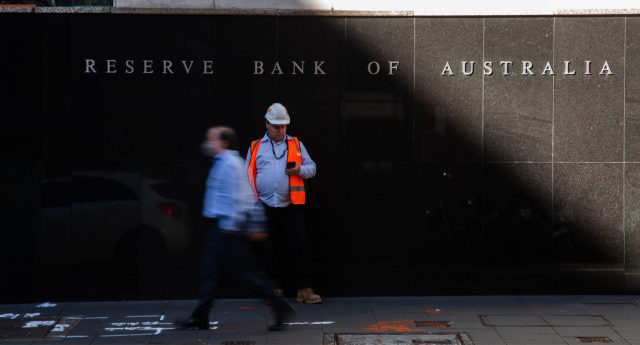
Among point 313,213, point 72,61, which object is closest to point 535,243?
point 313,213

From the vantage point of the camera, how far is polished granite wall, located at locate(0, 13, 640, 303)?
7129 mm

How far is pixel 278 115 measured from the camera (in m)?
6.78

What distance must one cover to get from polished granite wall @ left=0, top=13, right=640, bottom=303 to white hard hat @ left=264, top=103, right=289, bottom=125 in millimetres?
445

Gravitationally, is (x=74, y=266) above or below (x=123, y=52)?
below

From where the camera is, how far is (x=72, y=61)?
7137 millimetres

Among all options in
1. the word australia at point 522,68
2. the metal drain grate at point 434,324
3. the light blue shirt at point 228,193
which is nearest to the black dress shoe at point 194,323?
the light blue shirt at point 228,193

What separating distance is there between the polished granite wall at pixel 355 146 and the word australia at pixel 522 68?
0.03m

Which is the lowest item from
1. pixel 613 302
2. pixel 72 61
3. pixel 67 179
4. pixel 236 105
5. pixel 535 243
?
pixel 613 302

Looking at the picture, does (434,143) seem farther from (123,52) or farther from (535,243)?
(123,52)

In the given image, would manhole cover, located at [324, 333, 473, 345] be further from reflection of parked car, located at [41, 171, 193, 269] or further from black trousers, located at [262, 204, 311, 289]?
reflection of parked car, located at [41, 171, 193, 269]

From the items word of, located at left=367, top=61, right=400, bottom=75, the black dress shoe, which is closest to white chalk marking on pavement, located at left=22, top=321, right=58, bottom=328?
the black dress shoe

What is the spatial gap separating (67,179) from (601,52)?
613 cm

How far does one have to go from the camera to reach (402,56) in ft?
24.0

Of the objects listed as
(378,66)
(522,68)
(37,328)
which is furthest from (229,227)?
(522,68)
